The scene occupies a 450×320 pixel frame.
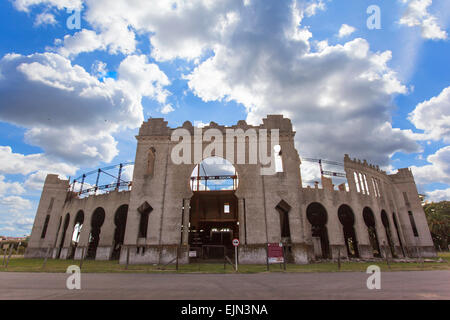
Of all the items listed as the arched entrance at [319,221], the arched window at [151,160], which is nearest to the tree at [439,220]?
the arched entrance at [319,221]

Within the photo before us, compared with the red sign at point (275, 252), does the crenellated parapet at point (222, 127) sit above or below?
above

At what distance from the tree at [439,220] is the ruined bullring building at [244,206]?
15.4 meters

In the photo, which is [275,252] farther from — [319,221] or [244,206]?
[319,221]

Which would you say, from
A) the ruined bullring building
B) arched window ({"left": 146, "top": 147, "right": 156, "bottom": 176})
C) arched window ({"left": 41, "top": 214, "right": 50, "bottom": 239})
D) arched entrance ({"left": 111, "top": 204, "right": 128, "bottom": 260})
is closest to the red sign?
the ruined bullring building

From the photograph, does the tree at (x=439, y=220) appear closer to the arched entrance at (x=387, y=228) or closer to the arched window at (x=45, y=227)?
the arched entrance at (x=387, y=228)

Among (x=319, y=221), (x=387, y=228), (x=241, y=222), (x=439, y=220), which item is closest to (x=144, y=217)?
(x=241, y=222)

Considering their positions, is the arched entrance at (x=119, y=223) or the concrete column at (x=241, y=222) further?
the arched entrance at (x=119, y=223)

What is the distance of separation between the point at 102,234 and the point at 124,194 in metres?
6.02

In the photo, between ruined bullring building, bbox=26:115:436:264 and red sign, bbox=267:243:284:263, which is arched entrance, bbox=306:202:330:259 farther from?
red sign, bbox=267:243:284:263

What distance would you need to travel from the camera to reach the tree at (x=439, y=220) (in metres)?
49.8
